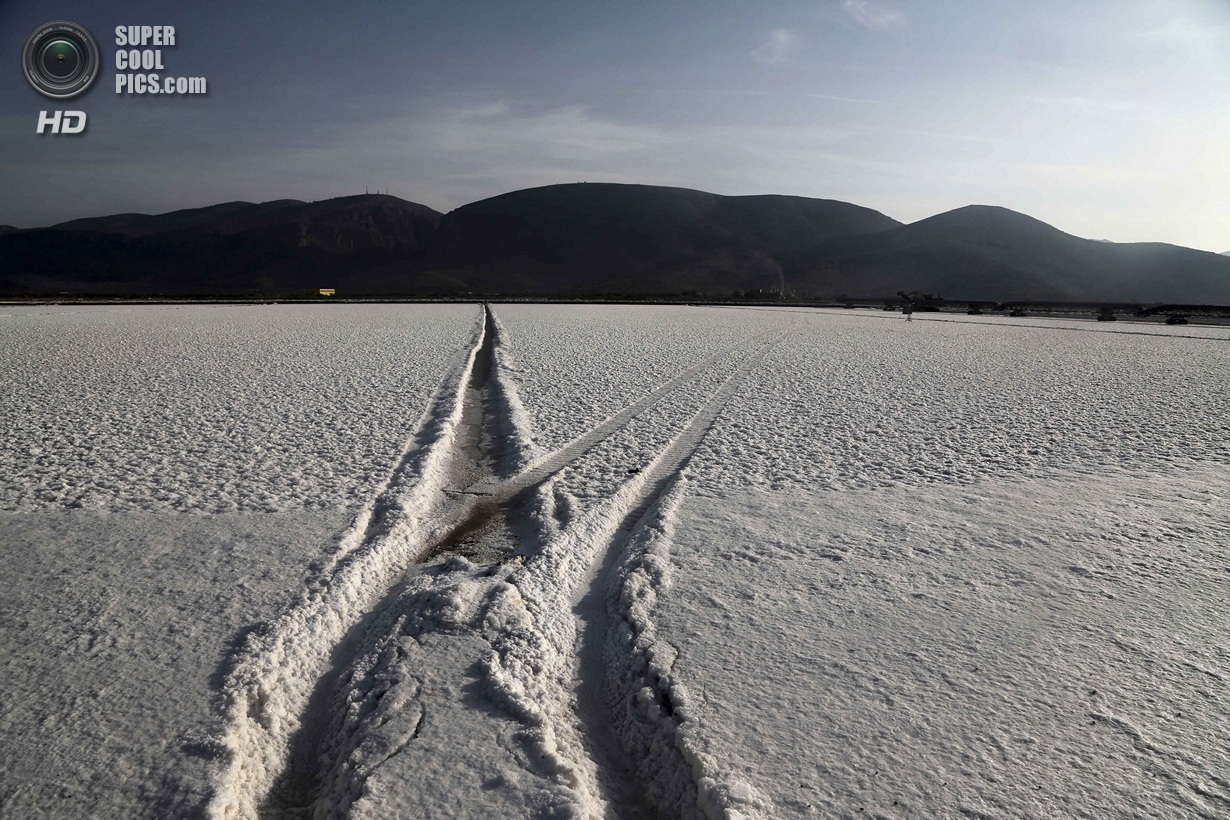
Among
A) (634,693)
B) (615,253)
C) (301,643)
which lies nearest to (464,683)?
(634,693)

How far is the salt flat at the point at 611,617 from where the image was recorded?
206cm

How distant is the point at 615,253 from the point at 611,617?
127197 millimetres

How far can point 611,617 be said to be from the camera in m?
2.96

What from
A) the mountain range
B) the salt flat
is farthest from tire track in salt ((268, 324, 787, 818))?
the mountain range

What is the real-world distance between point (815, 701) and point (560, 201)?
490 ft

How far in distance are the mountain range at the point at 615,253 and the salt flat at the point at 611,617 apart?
86.8 metres

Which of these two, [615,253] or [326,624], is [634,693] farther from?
[615,253]

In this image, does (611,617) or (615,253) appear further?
(615,253)

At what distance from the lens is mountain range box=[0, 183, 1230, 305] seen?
90750mm

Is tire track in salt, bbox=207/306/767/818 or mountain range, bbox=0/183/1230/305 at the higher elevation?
mountain range, bbox=0/183/1230/305

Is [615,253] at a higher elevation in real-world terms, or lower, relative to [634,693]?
higher

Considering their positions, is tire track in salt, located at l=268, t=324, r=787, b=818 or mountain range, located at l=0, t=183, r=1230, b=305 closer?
tire track in salt, located at l=268, t=324, r=787, b=818

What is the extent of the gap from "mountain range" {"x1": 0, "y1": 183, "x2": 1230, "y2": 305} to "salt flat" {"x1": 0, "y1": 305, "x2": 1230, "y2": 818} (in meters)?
86.8

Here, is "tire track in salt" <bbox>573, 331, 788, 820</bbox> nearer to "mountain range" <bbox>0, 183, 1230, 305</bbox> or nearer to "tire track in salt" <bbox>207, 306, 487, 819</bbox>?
"tire track in salt" <bbox>207, 306, 487, 819</bbox>
